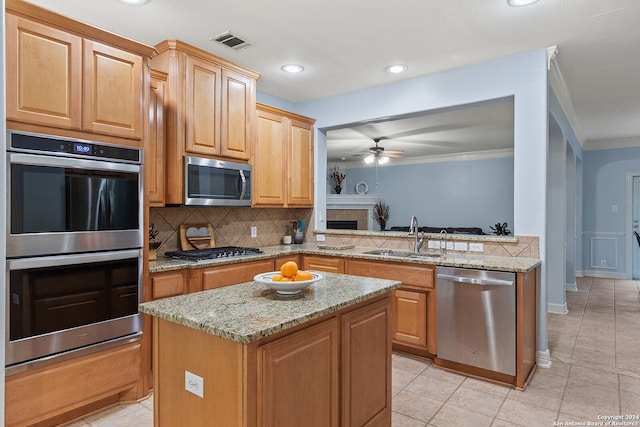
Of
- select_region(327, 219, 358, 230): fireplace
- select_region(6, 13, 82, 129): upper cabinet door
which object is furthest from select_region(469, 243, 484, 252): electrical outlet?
select_region(327, 219, 358, 230): fireplace

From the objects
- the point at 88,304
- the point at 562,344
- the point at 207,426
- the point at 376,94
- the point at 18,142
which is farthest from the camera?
the point at 376,94

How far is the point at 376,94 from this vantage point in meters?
3.98

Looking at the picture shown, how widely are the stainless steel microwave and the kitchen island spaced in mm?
1387

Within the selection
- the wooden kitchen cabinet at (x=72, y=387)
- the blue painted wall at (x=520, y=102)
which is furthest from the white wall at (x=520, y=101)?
the wooden kitchen cabinet at (x=72, y=387)

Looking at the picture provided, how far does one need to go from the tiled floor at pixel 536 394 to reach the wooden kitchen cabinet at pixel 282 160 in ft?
6.39

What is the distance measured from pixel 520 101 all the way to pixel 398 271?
1740mm

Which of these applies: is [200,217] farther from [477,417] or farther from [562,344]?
[562,344]

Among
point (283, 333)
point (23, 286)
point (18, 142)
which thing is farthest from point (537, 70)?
point (23, 286)

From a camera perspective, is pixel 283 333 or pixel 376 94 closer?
pixel 283 333

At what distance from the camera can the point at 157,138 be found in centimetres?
288

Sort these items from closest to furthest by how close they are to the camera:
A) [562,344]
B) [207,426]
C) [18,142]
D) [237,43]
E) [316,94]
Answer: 1. [207,426]
2. [18,142]
3. [237,43]
4. [562,344]
5. [316,94]

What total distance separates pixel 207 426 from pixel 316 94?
363 cm

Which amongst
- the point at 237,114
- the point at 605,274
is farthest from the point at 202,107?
the point at 605,274

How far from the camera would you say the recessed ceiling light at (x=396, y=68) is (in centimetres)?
341
